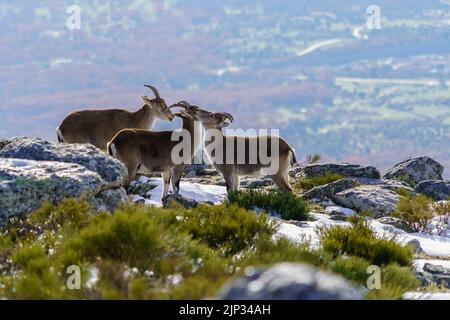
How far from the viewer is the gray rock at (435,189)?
23.4m

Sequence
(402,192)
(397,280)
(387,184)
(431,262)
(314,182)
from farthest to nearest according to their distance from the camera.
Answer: (314,182) → (387,184) → (402,192) → (431,262) → (397,280)

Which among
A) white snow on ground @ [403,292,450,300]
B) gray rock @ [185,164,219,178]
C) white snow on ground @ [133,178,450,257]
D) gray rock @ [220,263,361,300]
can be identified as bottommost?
gray rock @ [185,164,219,178]

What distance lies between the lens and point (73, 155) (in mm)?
14516

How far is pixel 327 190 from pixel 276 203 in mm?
3459

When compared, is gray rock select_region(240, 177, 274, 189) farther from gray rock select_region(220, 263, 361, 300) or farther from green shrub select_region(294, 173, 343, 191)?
gray rock select_region(220, 263, 361, 300)

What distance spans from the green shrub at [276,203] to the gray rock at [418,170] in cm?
890

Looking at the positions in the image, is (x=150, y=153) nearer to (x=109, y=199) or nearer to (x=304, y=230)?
(x=304, y=230)

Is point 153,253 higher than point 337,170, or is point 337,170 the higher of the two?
point 153,253

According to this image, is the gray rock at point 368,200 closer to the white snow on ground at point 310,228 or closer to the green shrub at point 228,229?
the white snow on ground at point 310,228

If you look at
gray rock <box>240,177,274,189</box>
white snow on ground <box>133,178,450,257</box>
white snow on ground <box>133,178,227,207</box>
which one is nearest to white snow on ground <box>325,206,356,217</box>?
white snow on ground <box>133,178,450,257</box>

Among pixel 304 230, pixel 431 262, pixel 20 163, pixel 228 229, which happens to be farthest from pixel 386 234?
pixel 20 163

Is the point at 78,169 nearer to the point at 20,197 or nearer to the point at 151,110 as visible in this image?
the point at 20,197

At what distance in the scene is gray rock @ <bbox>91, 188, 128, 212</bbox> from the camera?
13367 millimetres

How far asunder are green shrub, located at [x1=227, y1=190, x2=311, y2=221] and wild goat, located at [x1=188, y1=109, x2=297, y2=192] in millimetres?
2190
